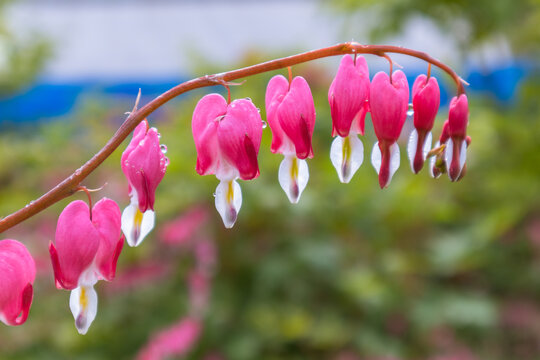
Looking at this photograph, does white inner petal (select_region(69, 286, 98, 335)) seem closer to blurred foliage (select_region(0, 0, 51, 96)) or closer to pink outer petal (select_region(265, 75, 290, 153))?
pink outer petal (select_region(265, 75, 290, 153))

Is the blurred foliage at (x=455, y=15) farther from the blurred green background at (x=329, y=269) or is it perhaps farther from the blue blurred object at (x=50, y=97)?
the blue blurred object at (x=50, y=97)

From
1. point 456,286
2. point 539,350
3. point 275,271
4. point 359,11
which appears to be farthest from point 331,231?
point 359,11

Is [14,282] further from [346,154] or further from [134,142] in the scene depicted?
[346,154]

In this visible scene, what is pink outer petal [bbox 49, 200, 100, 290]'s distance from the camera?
0.80 metres

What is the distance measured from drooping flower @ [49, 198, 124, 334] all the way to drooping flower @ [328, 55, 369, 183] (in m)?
0.31

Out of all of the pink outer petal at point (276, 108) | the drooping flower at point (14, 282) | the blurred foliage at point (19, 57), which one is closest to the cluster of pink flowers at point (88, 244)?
the drooping flower at point (14, 282)

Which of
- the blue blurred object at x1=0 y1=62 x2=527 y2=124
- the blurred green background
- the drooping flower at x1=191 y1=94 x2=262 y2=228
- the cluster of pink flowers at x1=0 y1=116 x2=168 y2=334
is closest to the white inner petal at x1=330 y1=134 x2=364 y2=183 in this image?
the drooping flower at x1=191 y1=94 x2=262 y2=228

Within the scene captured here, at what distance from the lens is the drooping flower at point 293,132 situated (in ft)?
2.75

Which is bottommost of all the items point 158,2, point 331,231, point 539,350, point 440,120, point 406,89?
point 539,350

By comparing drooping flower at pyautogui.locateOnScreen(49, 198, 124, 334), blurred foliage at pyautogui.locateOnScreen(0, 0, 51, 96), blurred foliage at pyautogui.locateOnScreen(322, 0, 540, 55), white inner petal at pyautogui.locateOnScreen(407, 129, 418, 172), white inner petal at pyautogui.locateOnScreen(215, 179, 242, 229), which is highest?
blurred foliage at pyautogui.locateOnScreen(0, 0, 51, 96)

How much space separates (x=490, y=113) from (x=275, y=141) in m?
3.21

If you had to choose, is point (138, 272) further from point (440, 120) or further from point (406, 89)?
point (406, 89)

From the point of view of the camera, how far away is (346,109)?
2.75 feet

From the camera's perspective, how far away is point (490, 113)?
12.4ft
